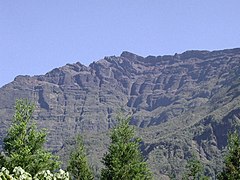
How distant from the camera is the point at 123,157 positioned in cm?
4331

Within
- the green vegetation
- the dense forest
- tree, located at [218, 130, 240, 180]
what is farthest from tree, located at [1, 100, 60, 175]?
tree, located at [218, 130, 240, 180]

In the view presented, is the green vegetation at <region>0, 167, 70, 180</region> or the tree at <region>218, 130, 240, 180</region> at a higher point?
the green vegetation at <region>0, 167, 70, 180</region>

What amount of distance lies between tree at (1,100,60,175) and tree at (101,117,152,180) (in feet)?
33.1

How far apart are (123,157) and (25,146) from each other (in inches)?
556

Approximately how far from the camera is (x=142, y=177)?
A: 4450cm

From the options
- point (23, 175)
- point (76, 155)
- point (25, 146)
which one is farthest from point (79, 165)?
point (23, 175)

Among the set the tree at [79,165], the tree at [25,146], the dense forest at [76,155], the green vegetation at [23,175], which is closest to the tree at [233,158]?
the dense forest at [76,155]

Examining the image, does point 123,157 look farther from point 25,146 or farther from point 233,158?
point 25,146

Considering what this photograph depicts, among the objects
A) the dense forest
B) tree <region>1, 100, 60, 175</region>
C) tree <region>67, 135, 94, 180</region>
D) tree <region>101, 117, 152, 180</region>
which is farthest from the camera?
tree <region>67, 135, 94, 180</region>

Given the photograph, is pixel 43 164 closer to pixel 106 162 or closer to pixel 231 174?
pixel 106 162

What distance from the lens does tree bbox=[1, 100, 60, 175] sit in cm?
3134

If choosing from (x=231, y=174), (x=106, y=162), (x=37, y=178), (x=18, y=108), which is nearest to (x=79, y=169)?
(x=106, y=162)

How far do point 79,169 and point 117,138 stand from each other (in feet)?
60.9

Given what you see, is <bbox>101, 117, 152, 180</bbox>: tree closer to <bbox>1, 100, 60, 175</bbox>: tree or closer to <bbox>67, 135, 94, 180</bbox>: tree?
<bbox>1, 100, 60, 175</bbox>: tree
